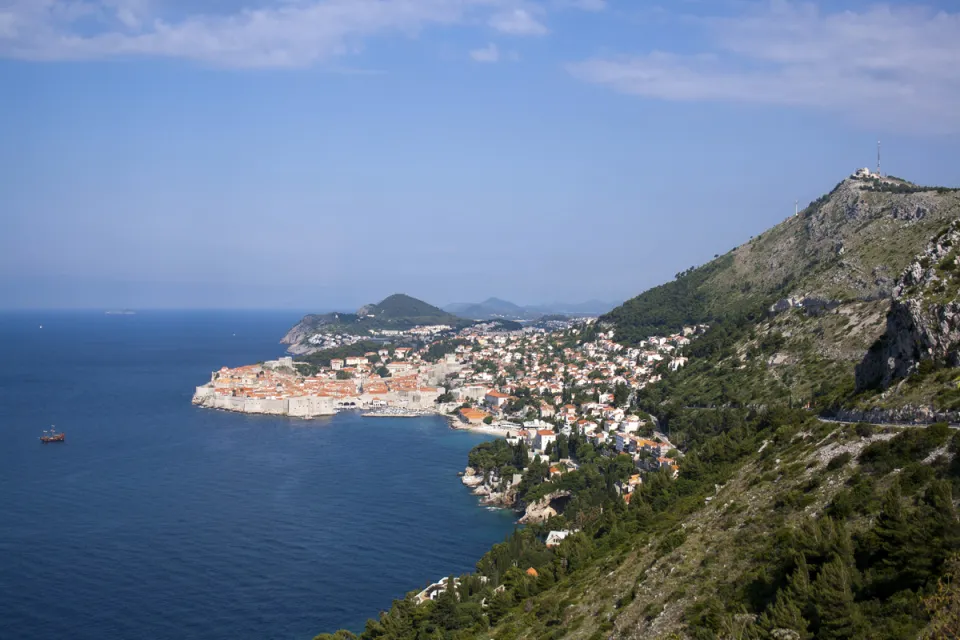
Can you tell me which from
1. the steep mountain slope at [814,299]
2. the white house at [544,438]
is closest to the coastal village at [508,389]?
the white house at [544,438]

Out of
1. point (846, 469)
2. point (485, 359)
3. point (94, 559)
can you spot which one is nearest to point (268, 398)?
point (485, 359)

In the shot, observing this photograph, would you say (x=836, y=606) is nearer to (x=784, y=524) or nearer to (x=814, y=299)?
(x=784, y=524)

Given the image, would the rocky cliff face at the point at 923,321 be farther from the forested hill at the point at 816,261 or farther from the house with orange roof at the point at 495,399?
the house with orange roof at the point at 495,399

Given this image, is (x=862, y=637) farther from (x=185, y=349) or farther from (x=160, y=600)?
(x=185, y=349)

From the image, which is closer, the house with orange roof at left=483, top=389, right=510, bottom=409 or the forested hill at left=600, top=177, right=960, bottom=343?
the forested hill at left=600, top=177, right=960, bottom=343

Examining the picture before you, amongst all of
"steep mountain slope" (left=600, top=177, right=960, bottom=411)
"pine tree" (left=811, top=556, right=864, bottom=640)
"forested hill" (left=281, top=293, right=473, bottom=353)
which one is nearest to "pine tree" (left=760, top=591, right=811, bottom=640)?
"pine tree" (left=811, top=556, right=864, bottom=640)

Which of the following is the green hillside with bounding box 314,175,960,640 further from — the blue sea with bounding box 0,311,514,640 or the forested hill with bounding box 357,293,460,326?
the forested hill with bounding box 357,293,460,326

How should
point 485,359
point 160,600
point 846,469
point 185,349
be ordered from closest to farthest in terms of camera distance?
point 846,469 < point 160,600 < point 485,359 < point 185,349
